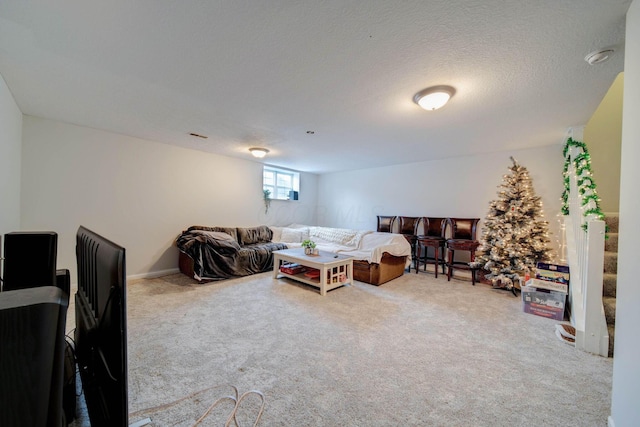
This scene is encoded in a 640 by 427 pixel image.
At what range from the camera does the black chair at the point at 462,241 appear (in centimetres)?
394

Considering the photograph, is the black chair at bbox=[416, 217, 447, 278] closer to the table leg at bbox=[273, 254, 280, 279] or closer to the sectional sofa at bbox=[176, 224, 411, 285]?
the sectional sofa at bbox=[176, 224, 411, 285]

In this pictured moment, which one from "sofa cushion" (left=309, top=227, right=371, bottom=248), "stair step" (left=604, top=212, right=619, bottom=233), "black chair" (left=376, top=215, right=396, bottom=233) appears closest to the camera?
"stair step" (left=604, top=212, right=619, bottom=233)

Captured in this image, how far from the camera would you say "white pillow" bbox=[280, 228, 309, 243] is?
5398mm

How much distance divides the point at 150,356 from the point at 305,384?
1228mm

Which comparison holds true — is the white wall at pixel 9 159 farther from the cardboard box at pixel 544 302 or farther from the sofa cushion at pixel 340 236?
the cardboard box at pixel 544 302

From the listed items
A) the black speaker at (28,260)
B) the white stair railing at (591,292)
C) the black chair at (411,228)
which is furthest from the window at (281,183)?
the white stair railing at (591,292)

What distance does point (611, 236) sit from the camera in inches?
102

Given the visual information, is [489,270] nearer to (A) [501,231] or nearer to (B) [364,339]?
(A) [501,231]

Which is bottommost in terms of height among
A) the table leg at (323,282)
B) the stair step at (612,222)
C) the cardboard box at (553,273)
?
the table leg at (323,282)

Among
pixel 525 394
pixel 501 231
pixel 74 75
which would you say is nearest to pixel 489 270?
pixel 501 231

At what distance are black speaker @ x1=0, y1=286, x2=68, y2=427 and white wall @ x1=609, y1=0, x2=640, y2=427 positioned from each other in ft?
6.56

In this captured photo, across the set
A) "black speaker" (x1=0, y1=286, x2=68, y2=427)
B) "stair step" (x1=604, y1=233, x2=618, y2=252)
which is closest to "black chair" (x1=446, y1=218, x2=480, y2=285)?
"stair step" (x1=604, y1=233, x2=618, y2=252)

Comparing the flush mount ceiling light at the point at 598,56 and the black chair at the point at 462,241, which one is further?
the black chair at the point at 462,241

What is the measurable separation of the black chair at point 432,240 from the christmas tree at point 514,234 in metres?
0.61
